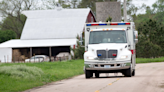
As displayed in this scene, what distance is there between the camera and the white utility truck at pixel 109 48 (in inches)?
712

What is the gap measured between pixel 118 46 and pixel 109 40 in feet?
2.73

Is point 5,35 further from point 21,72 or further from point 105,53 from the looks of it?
point 105,53

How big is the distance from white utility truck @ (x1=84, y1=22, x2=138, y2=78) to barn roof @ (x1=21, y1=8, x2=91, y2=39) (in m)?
38.7

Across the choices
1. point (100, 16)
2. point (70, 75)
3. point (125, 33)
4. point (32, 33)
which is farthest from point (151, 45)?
point (125, 33)

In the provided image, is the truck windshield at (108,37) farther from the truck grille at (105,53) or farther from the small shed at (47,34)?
the small shed at (47,34)

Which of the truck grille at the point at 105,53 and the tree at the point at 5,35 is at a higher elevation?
the tree at the point at 5,35

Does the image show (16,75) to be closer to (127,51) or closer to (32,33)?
(127,51)

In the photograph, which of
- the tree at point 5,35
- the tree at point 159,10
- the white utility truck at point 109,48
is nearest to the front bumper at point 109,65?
the white utility truck at point 109,48

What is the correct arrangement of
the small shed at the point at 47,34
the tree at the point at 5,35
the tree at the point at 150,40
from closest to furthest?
the tree at the point at 150,40
the small shed at the point at 47,34
the tree at the point at 5,35

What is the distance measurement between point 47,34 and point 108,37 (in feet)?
136

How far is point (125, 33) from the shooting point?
19.0 metres

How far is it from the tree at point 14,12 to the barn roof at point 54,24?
46.1 feet

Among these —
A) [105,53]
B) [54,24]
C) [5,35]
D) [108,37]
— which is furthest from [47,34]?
[105,53]

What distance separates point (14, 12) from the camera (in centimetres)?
7856
